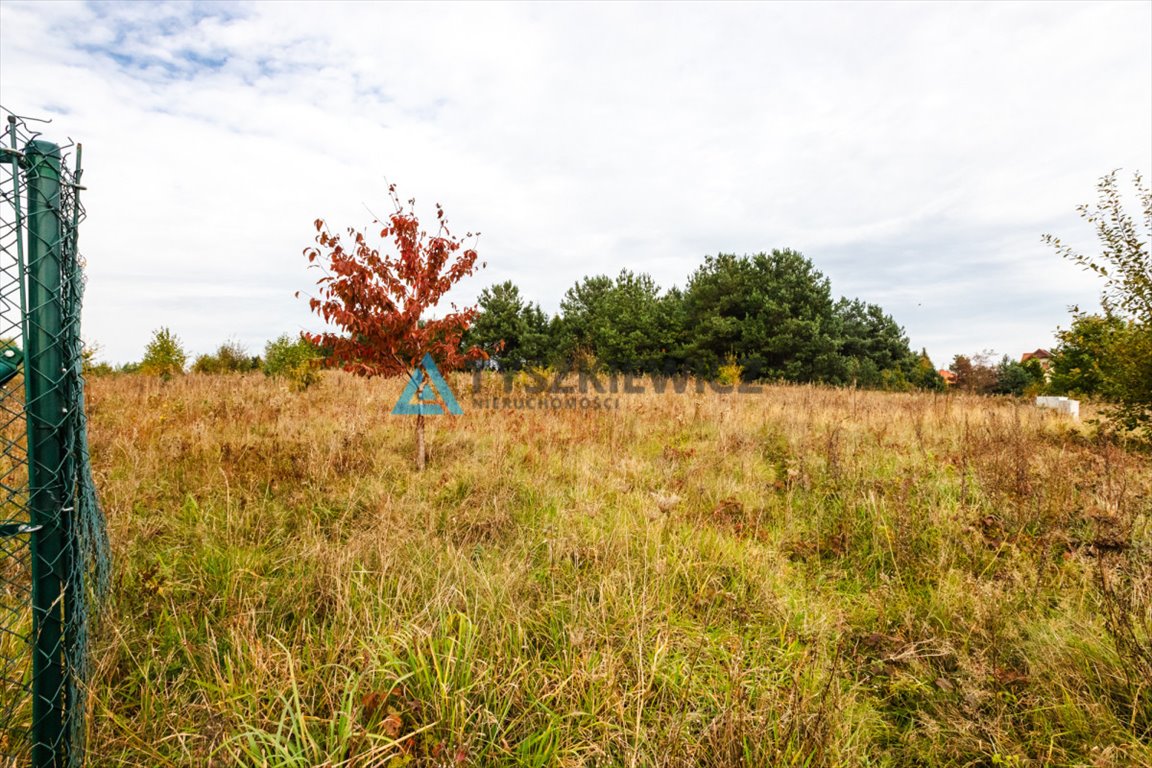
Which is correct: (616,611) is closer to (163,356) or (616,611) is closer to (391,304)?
(391,304)

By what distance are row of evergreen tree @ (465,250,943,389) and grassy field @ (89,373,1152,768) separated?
1353 cm

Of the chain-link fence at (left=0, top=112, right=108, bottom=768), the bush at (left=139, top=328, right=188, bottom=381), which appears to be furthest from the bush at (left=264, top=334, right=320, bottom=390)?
the chain-link fence at (left=0, top=112, right=108, bottom=768)

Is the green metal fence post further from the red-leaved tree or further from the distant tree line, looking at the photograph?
the distant tree line

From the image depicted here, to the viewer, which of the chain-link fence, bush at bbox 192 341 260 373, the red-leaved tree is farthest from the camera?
bush at bbox 192 341 260 373

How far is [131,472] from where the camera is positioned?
471 cm

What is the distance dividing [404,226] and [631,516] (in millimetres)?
4024

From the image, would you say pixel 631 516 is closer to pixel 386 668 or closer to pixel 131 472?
pixel 386 668

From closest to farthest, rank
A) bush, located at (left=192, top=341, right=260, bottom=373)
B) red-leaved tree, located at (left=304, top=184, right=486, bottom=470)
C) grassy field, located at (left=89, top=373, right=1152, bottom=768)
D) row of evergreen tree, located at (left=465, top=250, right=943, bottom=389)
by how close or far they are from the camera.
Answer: grassy field, located at (left=89, top=373, right=1152, bottom=768) → red-leaved tree, located at (left=304, top=184, right=486, bottom=470) → bush, located at (left=192, top=341, right=260, bottom=373) → row of evergreen tree, located at (left=465, top=250, right=943, bottom=389)

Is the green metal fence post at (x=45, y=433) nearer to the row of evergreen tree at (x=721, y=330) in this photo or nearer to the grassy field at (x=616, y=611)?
the grassy field at (x=616, y=611)

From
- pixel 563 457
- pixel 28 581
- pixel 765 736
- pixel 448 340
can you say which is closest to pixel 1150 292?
pixel 563 457

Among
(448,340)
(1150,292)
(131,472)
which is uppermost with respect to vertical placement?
(1150,292)

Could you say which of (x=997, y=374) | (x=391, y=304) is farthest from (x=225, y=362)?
(x=997, y=374)

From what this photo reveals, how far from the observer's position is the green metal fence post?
5.57ft

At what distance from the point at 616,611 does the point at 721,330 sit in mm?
26039
